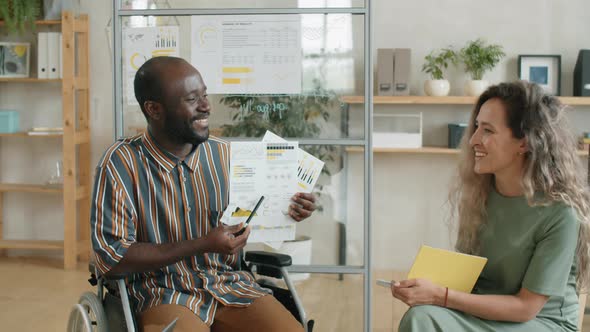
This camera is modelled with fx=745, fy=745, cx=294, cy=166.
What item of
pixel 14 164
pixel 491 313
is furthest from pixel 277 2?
pixel 14 164

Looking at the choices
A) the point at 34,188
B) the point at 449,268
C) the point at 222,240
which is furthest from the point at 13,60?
the point at 449,268

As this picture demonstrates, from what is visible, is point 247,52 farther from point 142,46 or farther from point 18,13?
point 18,13

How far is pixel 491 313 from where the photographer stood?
184 cm

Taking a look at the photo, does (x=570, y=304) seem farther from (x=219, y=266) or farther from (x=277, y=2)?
(x=277, y=2)

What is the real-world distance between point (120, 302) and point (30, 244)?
3409 mm

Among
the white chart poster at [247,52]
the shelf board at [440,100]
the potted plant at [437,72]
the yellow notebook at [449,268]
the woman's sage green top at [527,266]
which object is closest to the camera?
the woman's sage green top at [527,266]

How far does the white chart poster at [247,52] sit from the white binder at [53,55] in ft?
8.86

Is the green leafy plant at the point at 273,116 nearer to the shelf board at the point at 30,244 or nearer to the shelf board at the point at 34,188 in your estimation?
the shelf board at the point at 34,188

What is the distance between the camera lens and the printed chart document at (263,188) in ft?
7.50

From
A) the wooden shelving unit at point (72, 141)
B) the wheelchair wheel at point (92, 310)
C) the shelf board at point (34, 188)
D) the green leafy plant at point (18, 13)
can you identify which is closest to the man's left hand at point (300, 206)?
the wheelchair wheel at point (92, 310)

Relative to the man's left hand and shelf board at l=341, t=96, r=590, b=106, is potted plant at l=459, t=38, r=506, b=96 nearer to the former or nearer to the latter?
shelf board at l=341, t=96, r=590, b=106

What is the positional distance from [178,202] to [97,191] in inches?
8.7

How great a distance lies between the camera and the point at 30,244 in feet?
16.9

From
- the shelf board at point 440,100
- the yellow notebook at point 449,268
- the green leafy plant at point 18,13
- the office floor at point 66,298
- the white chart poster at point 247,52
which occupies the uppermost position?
the green leafy plant at point 18,13
